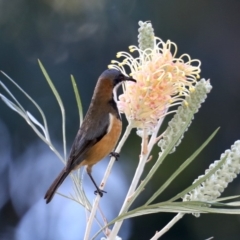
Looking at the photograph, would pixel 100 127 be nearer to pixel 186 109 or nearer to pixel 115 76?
pixel 115 76

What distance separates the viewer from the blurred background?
1.70m

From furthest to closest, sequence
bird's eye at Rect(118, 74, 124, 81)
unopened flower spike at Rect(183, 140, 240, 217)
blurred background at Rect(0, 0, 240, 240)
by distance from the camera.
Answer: blurred background at Rect(0, 0, 240, 240)
bird's eye at Rect(118, 74, 124, 81)
unopened flower spike at Rect(183, 140, 240, 217)

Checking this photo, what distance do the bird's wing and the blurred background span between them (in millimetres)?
849

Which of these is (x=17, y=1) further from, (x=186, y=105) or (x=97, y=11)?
(x=186, y=105)

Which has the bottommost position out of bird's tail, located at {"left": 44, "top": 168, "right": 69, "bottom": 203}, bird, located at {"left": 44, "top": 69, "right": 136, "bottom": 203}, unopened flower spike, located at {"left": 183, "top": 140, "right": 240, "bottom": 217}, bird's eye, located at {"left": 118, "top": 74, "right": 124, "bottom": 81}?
bird's tail, located at {"left": 44, "top": 168, "right": 69, "bottom": 203}

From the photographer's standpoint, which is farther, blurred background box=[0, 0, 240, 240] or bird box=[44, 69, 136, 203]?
blurred background box=[0, 0, 240, 240]

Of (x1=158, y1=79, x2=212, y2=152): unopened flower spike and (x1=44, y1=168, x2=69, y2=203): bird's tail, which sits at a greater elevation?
(x1=158, y1=79, x2=212, y2=152): unopened flower spike

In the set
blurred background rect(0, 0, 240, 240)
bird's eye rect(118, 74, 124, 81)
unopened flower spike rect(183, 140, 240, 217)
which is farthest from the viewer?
blurred background rect(0, 0, 240, 240)

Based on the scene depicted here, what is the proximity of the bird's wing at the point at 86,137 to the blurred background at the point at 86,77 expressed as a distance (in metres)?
0.85

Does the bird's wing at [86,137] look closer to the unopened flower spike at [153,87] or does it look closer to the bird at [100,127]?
the bird at [100,127]

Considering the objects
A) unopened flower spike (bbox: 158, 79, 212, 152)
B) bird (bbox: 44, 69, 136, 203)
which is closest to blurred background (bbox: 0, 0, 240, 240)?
bird (bbox: 44, 69, 136, 203)

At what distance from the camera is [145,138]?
66 cm

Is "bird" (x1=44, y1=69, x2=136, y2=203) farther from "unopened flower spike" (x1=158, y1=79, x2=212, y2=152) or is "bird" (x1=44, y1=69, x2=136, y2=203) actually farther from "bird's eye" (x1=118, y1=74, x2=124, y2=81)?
"unopened flower spike" (x1=158, y1=79, x2=212, y2=152)

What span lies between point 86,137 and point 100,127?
0.10 feet
